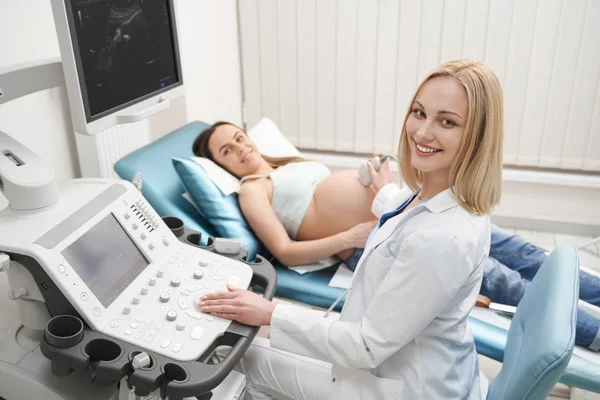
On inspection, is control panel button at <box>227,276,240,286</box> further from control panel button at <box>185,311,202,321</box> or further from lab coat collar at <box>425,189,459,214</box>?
lab coat collar at <box>425,189,459,214</box>

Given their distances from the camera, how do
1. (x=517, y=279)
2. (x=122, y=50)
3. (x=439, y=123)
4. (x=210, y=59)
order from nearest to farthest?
(x=439, y=123) < (x=122, y=50) < (x=517, y=279) < (x=210, y=59)

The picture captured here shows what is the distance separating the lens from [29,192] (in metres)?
1.18

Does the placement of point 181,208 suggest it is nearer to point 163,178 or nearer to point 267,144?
point 163,178

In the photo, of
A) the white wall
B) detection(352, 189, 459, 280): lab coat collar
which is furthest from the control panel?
the white wall

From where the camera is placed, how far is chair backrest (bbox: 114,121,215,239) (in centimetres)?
190

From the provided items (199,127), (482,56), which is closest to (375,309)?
(199,127)

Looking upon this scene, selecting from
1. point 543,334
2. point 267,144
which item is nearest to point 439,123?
point 543,334

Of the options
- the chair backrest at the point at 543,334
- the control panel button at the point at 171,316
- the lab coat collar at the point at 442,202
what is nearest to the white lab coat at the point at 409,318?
the lab coat collar at the point at 442,202

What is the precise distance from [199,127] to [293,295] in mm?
920

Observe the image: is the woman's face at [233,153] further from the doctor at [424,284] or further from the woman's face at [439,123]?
the woman's face at [439,123]

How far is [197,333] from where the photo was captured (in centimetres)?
117

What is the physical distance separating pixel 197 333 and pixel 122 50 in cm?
71

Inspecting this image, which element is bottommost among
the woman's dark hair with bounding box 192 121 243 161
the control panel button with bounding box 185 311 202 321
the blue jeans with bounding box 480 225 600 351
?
the blue jeans with bounding box 480 225 600 351

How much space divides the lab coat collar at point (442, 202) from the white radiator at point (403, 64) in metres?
1.87
